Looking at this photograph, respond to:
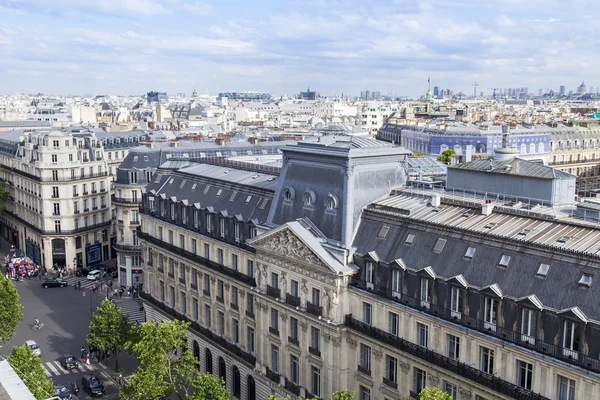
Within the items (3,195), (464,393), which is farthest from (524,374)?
(3,195)

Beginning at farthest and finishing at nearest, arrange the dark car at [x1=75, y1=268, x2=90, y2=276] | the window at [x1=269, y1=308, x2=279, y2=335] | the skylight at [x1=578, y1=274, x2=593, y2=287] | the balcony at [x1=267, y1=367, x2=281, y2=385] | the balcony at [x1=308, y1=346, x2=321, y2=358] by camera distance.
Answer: the dark car at [x1=75, y1=268, x2=90, y2=276] < the balcony at [x1=267, y1=367, x2=281, y2=385] < the window at [x1=269, y1=308, x2=279, y2=335] < the balcony at [x1=308, y1=346, x2=321, y2=358] < the skylight at [x1=578, y1=274, x2=593, y2=287]

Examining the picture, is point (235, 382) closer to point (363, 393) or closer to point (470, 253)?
point (363, 393)

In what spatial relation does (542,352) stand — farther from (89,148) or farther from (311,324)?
(89,148)

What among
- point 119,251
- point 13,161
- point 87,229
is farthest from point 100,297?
point 13,161

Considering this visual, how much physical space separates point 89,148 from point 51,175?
8.60m

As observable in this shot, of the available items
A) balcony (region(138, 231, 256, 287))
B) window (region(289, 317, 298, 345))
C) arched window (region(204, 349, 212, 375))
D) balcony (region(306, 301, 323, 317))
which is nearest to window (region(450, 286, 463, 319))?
balcony (region(306, 301, 323, 317))

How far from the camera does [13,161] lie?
124 metres

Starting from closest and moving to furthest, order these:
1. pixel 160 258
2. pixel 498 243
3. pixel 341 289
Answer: pixel 498 243, pixel 341 289, pixel 160 258

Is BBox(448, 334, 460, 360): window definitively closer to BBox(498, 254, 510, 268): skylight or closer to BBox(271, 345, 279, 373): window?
BBox(498, 254, 510, 268): skylight

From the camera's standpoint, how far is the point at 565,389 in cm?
3819

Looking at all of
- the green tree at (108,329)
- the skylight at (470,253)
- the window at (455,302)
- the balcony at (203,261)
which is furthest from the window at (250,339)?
the skylight at (470,253)

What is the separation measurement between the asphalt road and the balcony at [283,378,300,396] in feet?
65.7

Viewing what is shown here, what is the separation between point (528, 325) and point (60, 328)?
211ft

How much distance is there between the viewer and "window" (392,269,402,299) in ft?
156
